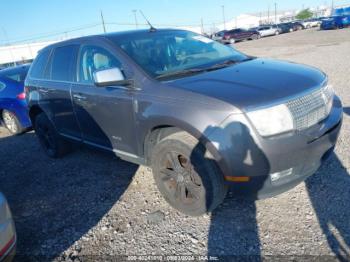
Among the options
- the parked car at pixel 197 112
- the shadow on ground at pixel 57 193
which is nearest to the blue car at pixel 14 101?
the shadow on ground at pixel 57 193

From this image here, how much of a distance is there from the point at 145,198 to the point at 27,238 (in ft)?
4.28

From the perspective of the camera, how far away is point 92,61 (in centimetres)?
384

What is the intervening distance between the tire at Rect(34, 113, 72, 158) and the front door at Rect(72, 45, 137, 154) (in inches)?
40.2

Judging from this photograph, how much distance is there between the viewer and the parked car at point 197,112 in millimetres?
2545

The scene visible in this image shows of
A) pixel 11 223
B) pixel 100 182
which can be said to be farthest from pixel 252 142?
pixel 100 182

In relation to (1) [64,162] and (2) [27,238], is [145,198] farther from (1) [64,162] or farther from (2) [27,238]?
(1) [64,162]

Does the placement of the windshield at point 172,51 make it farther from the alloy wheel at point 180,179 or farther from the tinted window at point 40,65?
the tinted window at point 40,65

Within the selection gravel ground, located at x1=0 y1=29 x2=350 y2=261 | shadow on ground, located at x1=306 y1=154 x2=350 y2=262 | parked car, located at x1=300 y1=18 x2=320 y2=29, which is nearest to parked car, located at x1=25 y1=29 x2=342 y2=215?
gravel ground, located at x1=0 y1=29 x2=350 y2=261

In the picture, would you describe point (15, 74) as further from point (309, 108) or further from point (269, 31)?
point (269, 31)

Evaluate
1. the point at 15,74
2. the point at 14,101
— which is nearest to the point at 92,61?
the point at 14,101

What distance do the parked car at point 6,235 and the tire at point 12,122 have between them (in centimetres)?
493

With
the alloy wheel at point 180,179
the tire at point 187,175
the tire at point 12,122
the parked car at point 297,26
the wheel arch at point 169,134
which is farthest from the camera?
the parked car at point 297,26

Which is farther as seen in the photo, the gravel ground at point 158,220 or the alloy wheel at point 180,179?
the alloy wheel at point 180,179

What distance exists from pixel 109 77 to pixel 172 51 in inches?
39.6
